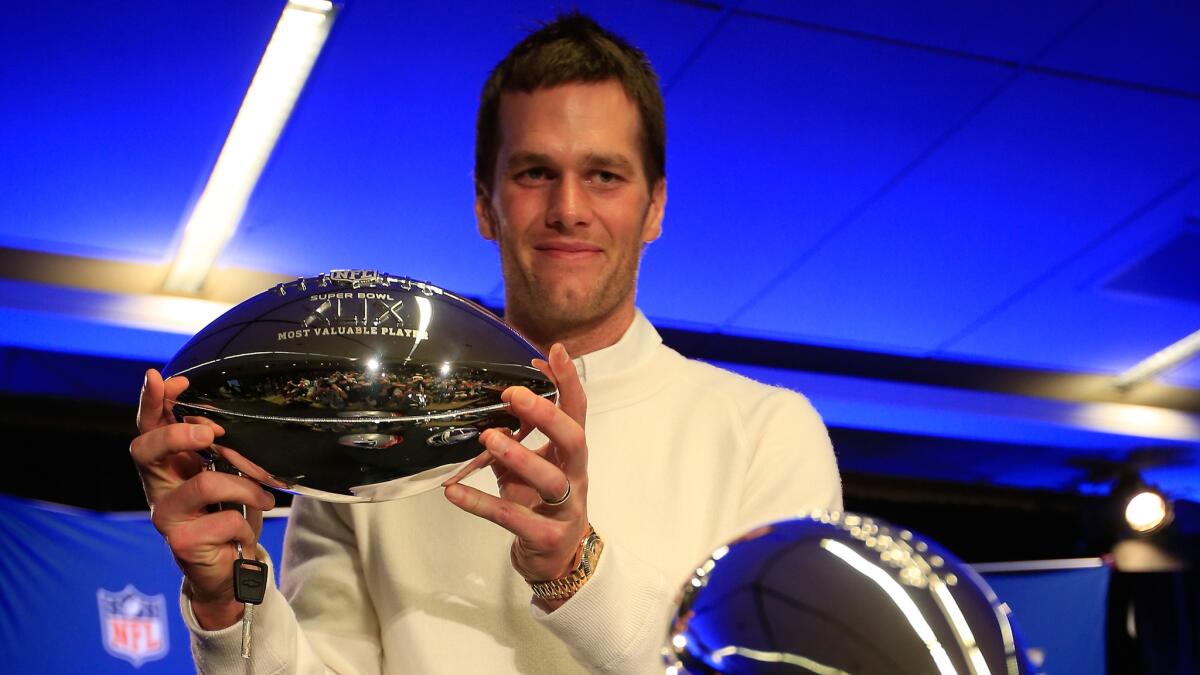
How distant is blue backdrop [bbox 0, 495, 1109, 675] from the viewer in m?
2.70

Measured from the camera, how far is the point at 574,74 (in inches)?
58.2

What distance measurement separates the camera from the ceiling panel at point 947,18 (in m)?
3.28

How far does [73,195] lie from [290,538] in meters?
3.03

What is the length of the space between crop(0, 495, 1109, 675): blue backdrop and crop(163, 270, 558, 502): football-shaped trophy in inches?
70.9

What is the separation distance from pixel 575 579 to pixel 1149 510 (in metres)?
4.15

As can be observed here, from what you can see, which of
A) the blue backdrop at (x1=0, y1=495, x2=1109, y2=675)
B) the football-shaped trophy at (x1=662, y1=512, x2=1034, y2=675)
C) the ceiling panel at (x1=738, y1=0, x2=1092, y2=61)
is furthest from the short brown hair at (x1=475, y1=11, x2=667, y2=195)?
the ceiling panel at (x1=738, y1=0, x2=1092, y2=61)

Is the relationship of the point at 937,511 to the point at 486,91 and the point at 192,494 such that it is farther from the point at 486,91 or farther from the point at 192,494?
the point at 192,494

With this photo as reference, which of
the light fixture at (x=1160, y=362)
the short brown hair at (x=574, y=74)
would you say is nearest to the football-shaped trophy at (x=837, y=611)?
the short brown hair at (x=574, y=74)

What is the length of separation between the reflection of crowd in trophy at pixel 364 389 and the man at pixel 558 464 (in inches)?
A: 4.2

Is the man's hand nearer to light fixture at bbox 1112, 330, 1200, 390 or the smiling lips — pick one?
the smiling lips

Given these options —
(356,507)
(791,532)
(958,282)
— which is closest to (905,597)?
(791,532)

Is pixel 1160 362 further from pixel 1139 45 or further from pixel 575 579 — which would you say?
pixel 575 579

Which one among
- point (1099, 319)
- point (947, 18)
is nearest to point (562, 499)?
point (947, 18)

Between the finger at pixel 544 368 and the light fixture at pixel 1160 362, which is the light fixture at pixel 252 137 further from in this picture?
the light fixture at pixel 1160 362
